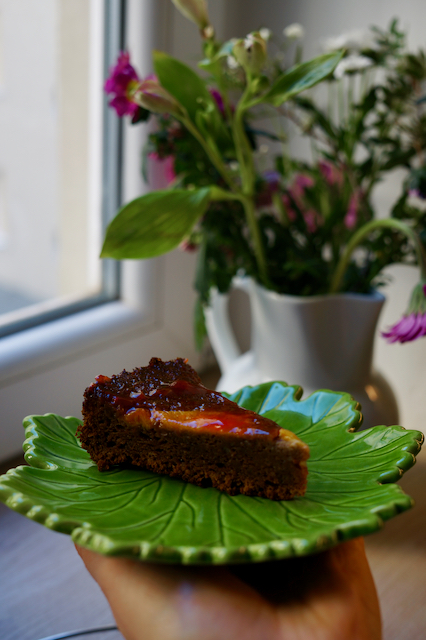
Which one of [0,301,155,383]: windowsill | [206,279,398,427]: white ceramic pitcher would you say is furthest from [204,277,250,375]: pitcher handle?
[0,301,155,383]: windowsill

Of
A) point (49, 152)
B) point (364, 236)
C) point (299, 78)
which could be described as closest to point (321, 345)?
point (364, 236)

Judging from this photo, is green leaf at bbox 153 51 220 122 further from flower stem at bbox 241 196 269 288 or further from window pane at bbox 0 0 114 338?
window pane at bbox 0 0 114 338

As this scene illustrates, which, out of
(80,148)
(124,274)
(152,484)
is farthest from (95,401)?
(80,148)

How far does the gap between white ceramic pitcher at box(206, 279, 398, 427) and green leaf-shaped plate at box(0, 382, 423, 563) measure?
0.58 ft

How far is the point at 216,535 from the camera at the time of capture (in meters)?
0.26

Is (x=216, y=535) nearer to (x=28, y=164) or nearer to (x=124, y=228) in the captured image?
(x=124, y=228)

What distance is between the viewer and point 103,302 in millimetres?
772

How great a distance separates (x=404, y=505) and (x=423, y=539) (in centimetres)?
34

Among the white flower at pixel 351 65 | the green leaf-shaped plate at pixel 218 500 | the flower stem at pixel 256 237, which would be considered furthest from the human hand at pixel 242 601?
the white flower at pixel 351 65

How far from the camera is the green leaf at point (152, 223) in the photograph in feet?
1.45

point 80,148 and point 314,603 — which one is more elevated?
point 80,148

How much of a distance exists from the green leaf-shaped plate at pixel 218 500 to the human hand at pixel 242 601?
0.12 ft

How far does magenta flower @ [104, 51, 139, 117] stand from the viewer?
49 cm

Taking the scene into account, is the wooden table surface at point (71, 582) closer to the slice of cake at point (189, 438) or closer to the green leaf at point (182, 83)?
the slice of cake at point (189, 438)
